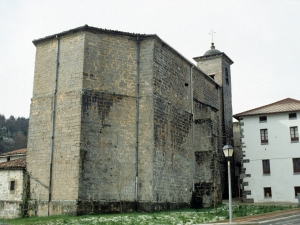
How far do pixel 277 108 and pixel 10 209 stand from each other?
21.1 m

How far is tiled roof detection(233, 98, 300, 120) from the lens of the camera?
2902 cm

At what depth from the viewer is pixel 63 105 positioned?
19.5 m

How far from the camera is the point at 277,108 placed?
97.5 feet

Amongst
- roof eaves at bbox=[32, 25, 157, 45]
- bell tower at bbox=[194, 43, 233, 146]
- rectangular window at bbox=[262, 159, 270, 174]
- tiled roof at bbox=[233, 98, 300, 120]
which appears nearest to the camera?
roof eaves at bbox=[32, 25, 157, 45]

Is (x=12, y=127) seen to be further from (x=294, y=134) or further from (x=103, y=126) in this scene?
(x=103, y=126)

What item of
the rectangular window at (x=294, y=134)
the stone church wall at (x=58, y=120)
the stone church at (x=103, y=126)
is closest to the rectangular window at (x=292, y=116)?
the rectangular window at (x=294, y=134)

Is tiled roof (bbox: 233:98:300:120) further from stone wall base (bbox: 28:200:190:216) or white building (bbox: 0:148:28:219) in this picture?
white building (bbox: 0:148:28:219)

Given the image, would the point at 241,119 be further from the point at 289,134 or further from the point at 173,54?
the point at 173,54

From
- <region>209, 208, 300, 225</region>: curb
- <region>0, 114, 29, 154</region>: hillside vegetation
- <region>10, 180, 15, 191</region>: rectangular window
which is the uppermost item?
<region>0, 114, 29, 154</region>: hillside vegetation

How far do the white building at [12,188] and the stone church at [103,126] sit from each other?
0.75m

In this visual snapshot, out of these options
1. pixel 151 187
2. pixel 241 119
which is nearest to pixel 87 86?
pixel 151 187

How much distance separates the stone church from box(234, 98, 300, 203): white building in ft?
23.2

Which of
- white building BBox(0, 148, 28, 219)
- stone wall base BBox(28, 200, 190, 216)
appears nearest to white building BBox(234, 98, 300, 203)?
stone wall base BBox(28, 200, 190, 216)

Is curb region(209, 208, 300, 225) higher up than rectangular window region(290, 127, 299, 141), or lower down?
lower down
